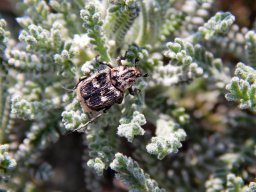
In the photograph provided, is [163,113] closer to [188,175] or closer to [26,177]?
[188,175]

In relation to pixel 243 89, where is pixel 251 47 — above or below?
above

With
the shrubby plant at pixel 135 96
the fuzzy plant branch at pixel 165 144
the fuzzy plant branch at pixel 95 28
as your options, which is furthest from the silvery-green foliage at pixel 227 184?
the fuzzy plant branch at pixel 95 28

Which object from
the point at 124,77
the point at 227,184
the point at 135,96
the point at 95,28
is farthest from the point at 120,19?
the point at 227,184

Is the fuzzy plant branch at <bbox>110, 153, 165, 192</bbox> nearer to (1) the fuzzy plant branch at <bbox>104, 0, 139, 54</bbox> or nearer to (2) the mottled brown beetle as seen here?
(2) the mottled brown beetle

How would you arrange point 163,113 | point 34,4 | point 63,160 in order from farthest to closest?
point 63,160 → point 163,113 → point 34,4

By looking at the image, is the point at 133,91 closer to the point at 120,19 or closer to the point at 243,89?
the point at 120,19

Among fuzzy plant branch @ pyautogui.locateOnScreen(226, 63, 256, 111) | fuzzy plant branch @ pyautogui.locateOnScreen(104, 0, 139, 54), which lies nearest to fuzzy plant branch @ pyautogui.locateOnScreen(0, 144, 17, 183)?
fuzzy plant branch @ pyautogui.locateOnScreen(104, 0, 139, 54)

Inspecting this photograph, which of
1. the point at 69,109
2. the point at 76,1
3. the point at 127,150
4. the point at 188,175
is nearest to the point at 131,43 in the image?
the point at 76,1

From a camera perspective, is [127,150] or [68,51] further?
[127,150]
